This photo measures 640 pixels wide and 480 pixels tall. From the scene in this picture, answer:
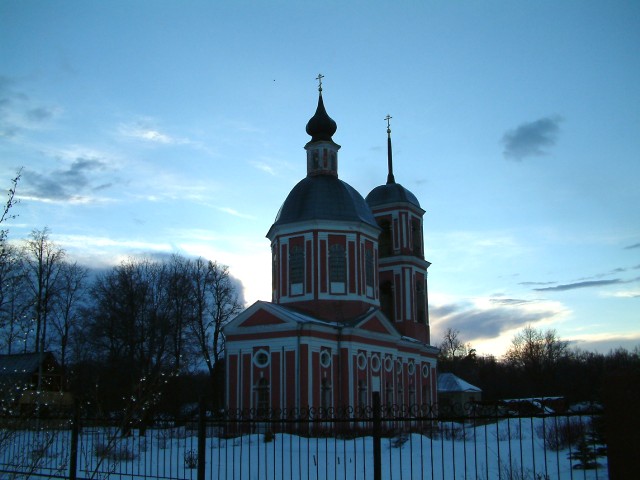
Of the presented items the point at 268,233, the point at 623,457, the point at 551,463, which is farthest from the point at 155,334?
the point at 623,457

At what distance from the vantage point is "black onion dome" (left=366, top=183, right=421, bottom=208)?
35750 mm

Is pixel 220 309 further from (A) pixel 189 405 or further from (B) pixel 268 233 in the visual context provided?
(B) pixel 268 233

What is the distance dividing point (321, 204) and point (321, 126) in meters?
5.39

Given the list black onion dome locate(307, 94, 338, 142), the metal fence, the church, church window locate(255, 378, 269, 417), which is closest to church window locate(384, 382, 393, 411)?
the church

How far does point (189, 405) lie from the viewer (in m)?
41.5

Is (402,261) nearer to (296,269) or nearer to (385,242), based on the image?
(385,242)

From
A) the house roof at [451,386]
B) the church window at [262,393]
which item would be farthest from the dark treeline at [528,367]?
the church window at [262,393]

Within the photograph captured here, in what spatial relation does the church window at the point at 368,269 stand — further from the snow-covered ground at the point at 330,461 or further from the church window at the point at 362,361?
the snow-covered ground at the point at 330,461

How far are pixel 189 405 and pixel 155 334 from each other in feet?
30.9

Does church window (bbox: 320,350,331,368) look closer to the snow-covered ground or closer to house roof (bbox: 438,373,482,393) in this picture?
the snow-covered ground

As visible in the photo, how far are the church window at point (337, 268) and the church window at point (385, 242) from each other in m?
7.13

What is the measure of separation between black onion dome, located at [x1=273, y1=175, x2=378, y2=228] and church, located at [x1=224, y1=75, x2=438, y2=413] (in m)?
0.06

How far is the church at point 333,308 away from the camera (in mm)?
25406

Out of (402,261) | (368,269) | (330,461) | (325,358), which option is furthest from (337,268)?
(330,461)
